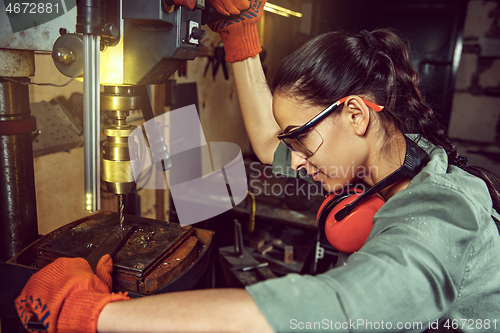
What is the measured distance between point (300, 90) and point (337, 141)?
188 mm

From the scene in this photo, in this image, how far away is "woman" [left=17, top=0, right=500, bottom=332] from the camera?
58 centimetres

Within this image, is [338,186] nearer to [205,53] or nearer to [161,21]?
[161,21]

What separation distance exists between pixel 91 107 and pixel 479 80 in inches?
180

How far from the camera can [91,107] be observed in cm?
72

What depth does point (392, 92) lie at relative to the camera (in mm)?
1033

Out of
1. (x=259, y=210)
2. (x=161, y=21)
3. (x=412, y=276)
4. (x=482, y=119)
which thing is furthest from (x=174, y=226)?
(x=482, y=119)

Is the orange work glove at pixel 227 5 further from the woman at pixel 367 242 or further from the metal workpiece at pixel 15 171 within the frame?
the metal workpiece at pixel 15 171

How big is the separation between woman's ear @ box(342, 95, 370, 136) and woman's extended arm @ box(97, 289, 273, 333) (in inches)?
23.3

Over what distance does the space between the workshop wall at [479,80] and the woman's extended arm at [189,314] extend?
4279 millimetres

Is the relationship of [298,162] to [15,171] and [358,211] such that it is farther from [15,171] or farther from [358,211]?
[15,171]

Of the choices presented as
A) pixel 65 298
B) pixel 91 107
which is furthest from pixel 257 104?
pixel 65 298

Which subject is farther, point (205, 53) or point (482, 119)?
point (482, 119)

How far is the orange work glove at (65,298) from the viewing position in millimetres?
630

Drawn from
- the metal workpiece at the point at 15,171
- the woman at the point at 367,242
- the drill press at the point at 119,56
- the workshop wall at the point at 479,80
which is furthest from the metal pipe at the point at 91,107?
the workshop wall at the point at 479,80
